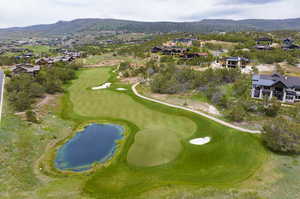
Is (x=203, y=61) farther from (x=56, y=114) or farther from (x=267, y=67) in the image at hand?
(x=56, y=114)

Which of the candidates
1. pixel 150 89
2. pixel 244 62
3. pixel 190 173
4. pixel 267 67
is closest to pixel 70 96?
pixel 150 89

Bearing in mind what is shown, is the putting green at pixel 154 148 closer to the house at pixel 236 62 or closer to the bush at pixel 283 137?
the bush at pixel 283 137

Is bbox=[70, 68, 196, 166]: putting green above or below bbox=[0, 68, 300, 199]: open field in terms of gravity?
above

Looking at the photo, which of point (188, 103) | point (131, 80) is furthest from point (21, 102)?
point (131, 80)

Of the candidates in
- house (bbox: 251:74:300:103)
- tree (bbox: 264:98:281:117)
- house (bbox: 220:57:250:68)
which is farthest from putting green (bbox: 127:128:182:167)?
house (bbox: 220:57:250:68)

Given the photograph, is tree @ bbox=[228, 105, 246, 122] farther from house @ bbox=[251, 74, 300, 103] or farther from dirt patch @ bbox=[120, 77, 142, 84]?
dirt patch @ bbox=[120, 77, 142, 84]

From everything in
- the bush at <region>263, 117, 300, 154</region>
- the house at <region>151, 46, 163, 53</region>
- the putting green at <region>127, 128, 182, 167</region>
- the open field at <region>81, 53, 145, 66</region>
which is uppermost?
the house at <region>151, 46, 163, 53</region>
